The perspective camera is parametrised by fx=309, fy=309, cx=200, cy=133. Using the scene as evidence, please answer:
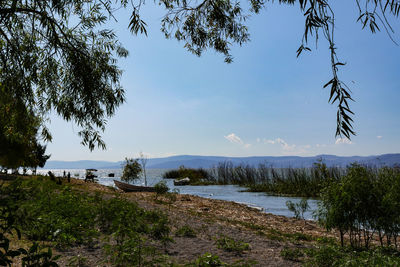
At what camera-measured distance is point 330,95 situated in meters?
2.49

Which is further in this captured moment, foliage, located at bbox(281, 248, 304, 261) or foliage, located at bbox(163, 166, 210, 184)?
foliage, located at bbox(163, 166, 210, 184)

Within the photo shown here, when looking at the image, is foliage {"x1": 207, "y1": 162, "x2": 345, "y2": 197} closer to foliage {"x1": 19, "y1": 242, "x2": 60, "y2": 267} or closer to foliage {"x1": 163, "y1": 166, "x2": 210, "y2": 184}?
foliage {"x1": 163, "y1": 166, "x2": 210, "y2": 184}

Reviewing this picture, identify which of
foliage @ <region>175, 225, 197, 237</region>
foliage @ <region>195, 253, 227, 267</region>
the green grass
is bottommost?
the green grass

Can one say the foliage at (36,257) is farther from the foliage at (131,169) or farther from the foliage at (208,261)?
the foliage at (131,169)

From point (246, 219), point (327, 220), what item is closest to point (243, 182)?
point (246, 219)

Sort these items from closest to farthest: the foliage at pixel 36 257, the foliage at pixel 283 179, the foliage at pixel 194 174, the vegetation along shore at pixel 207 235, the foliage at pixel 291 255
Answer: the foliage at pixel 36 257 → the vegetation along shore at pixel 207 235 → the foliage at pixel 291 255 → the foliage at pixel 283 179 → the foliage at pixel 194 174

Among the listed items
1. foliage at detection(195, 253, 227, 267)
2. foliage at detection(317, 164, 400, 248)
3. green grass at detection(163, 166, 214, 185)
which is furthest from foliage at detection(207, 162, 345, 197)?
foliage at detection(195, 253, 227, 267)

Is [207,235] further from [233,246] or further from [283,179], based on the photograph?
[283,179]

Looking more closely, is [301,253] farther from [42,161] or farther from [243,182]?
[42,161]

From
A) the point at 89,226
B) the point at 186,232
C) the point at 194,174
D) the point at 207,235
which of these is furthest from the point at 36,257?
the point at 194,174

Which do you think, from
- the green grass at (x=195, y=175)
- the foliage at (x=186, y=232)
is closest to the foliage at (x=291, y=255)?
the foliage at (x=186, y=232)

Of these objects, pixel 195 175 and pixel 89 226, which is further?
pixel 195 175

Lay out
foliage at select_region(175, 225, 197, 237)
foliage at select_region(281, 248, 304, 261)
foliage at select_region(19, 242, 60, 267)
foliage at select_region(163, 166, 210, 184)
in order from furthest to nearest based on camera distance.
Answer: foliage at select_region(163, 166, 210, 184) → foliage at select_region(175, 225, 197, 237) → foliage at select_region(281, 248, 304, 261) → foliage at select_region(19, 242, 60, 267)

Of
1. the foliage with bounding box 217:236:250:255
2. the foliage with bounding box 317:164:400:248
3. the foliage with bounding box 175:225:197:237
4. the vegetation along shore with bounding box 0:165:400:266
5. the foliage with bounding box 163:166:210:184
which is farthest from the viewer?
the foliage with bounding box 163:166:210:184
